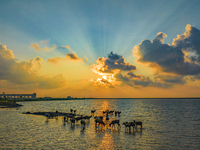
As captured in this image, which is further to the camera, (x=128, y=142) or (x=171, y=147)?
(x=128, y=142)

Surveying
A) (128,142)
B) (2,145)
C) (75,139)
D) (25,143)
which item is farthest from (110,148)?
(2,145)

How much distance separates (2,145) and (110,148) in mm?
15831

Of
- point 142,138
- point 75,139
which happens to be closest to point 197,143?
point 142,138

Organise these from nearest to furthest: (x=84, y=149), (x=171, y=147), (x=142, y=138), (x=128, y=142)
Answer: (x=84, y=149) < (x=171, y=147) < (x=128, y=142) < (x=142, y=138)

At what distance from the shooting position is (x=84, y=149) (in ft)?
67.7

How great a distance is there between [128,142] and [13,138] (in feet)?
63.3

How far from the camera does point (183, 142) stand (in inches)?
962

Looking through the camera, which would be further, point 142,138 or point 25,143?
point 142,138

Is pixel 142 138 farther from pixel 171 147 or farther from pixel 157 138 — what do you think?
pixel 171 147

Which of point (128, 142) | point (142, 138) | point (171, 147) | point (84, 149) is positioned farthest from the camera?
A: point (142, 138)

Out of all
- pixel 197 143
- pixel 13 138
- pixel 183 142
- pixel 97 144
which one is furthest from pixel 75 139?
pixel 197 143

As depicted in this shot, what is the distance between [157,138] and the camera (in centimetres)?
2655

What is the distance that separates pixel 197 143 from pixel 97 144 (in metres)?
16.1

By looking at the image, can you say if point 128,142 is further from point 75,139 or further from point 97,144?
point 75,139
